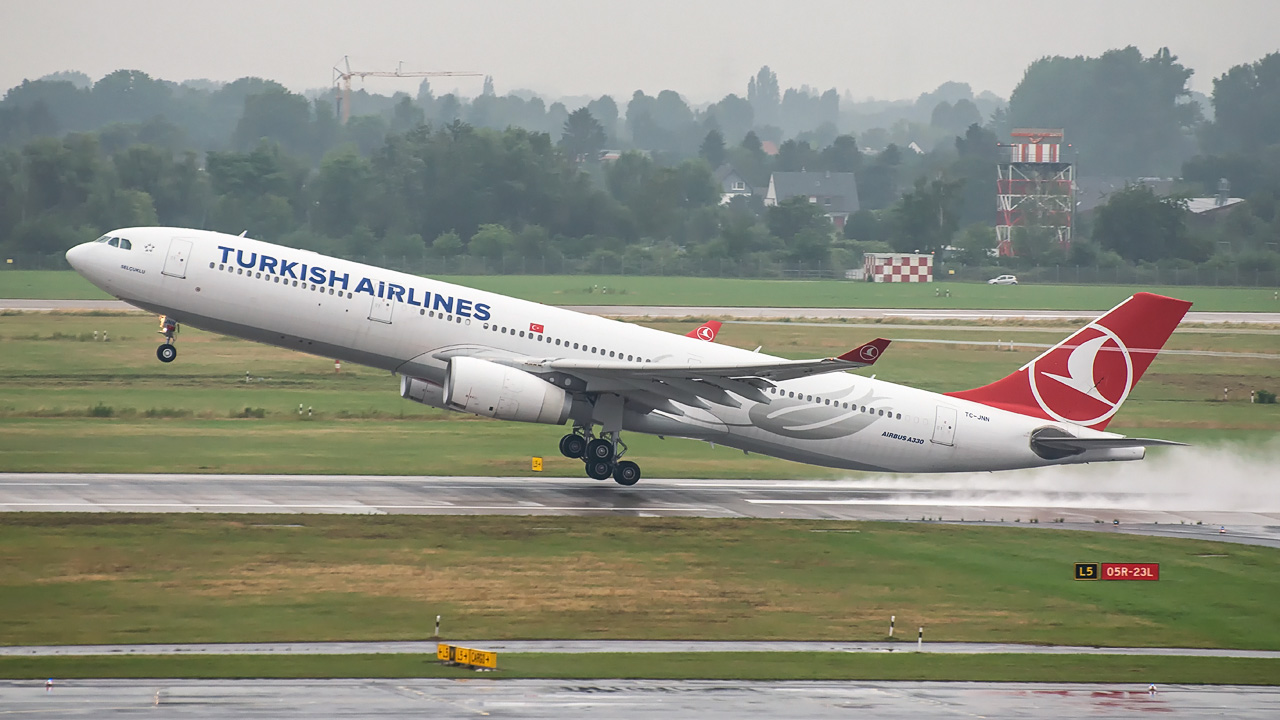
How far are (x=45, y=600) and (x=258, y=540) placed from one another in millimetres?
5808

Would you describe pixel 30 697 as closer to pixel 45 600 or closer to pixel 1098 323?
pixel 45 600

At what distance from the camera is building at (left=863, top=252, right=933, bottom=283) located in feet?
410

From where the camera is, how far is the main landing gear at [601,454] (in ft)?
133

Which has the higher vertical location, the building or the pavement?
the building

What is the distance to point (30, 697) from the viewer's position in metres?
20.8

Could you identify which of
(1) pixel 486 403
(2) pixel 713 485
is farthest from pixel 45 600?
(2) pixel 713 485

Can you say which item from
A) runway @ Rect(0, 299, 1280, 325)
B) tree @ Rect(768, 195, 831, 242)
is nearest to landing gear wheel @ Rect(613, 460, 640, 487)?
runway @ Rect(0, 299, 1280, 325)

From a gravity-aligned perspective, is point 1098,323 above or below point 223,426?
above

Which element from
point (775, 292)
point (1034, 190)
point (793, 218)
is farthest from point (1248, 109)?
point (775, 292)

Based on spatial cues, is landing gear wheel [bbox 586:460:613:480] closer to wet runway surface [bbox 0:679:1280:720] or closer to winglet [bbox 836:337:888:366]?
winglet [bbox 836:337:888:366]

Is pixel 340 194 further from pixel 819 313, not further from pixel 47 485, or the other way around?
pixel 47 485

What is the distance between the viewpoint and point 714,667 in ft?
79.5

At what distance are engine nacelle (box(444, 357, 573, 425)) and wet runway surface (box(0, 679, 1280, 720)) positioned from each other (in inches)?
597

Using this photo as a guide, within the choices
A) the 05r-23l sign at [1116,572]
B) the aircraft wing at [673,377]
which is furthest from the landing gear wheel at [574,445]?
the 05r-23l sign at [1116,572]
